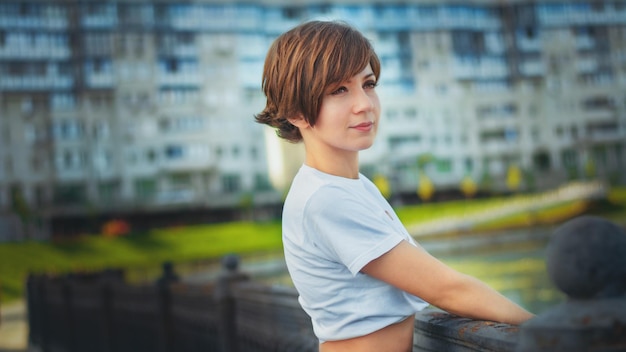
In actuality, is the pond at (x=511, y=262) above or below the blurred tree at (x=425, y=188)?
above

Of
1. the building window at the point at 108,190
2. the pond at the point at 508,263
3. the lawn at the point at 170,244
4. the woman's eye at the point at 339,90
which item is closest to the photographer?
the woman's eye at the point at 339,90

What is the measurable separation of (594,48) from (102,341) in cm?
6256

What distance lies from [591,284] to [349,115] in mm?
872

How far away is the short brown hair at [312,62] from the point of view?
1.75m

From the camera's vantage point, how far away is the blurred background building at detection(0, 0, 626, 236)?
5162 centimetres

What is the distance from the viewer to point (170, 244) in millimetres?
44625

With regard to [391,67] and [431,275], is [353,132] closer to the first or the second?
[431,275]

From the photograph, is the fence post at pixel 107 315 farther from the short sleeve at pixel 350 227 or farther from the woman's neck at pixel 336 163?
the short sleeve at pixel 350 227

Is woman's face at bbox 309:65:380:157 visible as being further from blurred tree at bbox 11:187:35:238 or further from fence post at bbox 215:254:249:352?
blurred tree at bbox 11:187:35:238

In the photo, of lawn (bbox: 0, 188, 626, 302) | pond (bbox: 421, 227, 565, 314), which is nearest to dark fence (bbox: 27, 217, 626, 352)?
pond (bbox: 421, 227, 565, 314)

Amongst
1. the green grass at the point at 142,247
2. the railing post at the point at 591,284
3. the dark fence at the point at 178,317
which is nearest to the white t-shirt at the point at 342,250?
the railing post at the point at 591,284

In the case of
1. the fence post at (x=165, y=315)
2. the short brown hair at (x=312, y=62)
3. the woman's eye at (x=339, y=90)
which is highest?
the short brown hair at (x=312, y=62)

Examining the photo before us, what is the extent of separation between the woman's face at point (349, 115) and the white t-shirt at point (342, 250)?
87 mm

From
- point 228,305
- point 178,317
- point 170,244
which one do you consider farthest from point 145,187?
point 228,305
